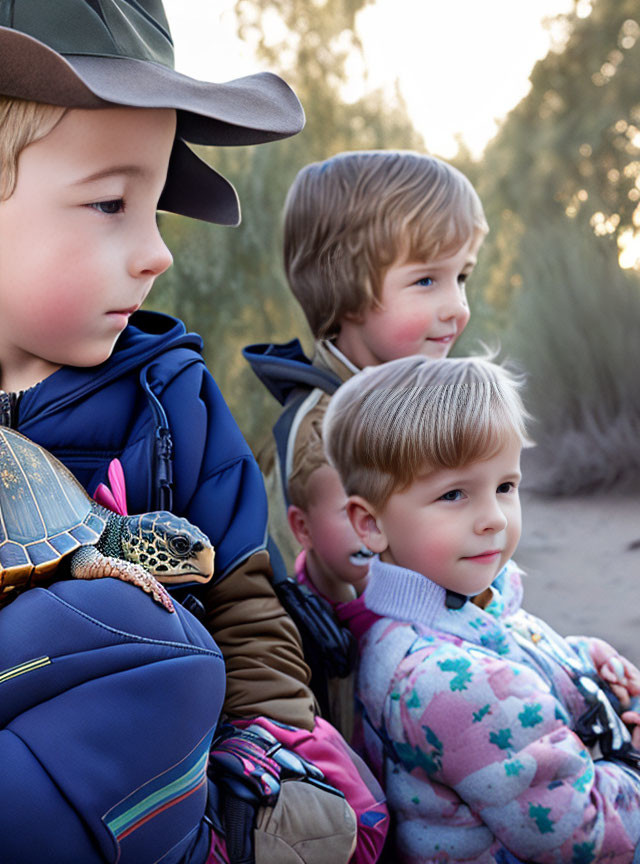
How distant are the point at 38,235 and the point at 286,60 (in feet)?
18.4

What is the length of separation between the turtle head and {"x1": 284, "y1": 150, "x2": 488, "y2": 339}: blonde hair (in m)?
1.21

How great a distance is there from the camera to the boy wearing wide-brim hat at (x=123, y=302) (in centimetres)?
136

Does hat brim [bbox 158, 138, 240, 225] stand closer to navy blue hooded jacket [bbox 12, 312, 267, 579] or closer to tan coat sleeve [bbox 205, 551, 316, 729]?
navy blue hooded jacket [bbox 12, 312, 267, 579]

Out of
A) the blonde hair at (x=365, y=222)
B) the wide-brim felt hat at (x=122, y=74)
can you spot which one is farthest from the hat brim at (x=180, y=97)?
the blonde hair at (x=365, y=222)

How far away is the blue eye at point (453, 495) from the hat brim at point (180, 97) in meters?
0.72

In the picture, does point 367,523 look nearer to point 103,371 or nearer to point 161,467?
point 161,467

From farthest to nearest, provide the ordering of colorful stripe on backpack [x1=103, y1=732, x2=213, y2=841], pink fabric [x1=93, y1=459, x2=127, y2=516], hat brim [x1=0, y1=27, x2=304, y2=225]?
pink fabric [x1=93, y1=459, x2=127, y2=516] < hat brim [x1=0, y1=27, x2=304, y2=225] < colorful stripe on backpack [x1=103, y1=732, x2=213, y2=841]

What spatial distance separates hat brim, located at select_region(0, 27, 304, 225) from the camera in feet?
4.22

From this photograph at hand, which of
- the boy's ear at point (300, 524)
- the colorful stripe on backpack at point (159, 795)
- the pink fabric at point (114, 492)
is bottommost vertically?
the boy's ear at point (300, 524)

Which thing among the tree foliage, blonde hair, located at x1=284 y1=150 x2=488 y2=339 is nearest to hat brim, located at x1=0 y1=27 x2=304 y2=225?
blonde hair, located at x1=284 y1=150 x2=488 y2=339

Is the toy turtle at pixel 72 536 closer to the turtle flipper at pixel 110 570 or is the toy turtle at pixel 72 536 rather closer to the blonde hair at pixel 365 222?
the turtle flipper at pixel 110 570

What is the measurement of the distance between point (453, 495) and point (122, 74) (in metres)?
0.98

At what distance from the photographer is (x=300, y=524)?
91.0 inches

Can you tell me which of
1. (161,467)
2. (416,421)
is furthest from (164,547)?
(416,421)
